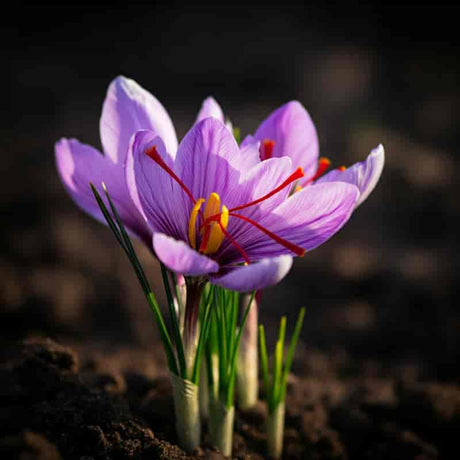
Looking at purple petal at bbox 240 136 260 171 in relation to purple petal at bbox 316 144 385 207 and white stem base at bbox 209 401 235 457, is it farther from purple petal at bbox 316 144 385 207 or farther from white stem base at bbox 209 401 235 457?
white stem base at bbox 209 401 235 457

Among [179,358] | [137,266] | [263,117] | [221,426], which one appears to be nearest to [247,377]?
[221,426]

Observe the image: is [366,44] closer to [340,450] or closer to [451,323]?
[451,323]

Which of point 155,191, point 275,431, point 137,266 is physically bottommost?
point 275,431

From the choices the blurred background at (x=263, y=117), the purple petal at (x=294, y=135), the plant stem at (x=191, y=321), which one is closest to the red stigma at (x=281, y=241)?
the plant stem at (x=191, y=321)

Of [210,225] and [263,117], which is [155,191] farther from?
[263,117]

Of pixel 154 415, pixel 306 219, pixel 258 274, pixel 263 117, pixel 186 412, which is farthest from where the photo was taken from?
pixel 263 117

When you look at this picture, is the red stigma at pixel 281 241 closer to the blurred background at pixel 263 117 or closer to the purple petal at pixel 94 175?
the purple petal at pixel 94 175
